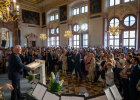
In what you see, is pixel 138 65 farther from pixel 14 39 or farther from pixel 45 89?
pixel 14 39

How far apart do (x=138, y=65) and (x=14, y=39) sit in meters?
17.7

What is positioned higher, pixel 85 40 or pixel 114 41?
pixel 85 40

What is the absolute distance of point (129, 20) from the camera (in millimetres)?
12273

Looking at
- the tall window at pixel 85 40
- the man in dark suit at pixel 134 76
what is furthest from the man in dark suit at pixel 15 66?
the tall window at pixel 85 40

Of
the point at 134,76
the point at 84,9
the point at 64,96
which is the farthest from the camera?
the point at 84,9

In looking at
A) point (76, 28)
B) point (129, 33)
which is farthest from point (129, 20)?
point (76, 28)

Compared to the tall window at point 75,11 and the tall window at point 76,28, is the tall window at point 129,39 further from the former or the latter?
the tall window at point 75,11

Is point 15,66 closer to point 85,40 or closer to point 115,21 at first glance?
point 115,21

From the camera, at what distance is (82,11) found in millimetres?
16891

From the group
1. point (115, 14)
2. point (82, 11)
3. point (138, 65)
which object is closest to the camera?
point (138, 65)

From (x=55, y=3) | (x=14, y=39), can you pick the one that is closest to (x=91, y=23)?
(x=55, y=3)

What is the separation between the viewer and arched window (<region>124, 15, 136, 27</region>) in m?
12.0

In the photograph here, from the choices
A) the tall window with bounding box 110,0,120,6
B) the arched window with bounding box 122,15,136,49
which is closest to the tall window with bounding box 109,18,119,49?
the arched window with bounding box 122,15,136,49

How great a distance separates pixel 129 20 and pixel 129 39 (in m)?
2.14
